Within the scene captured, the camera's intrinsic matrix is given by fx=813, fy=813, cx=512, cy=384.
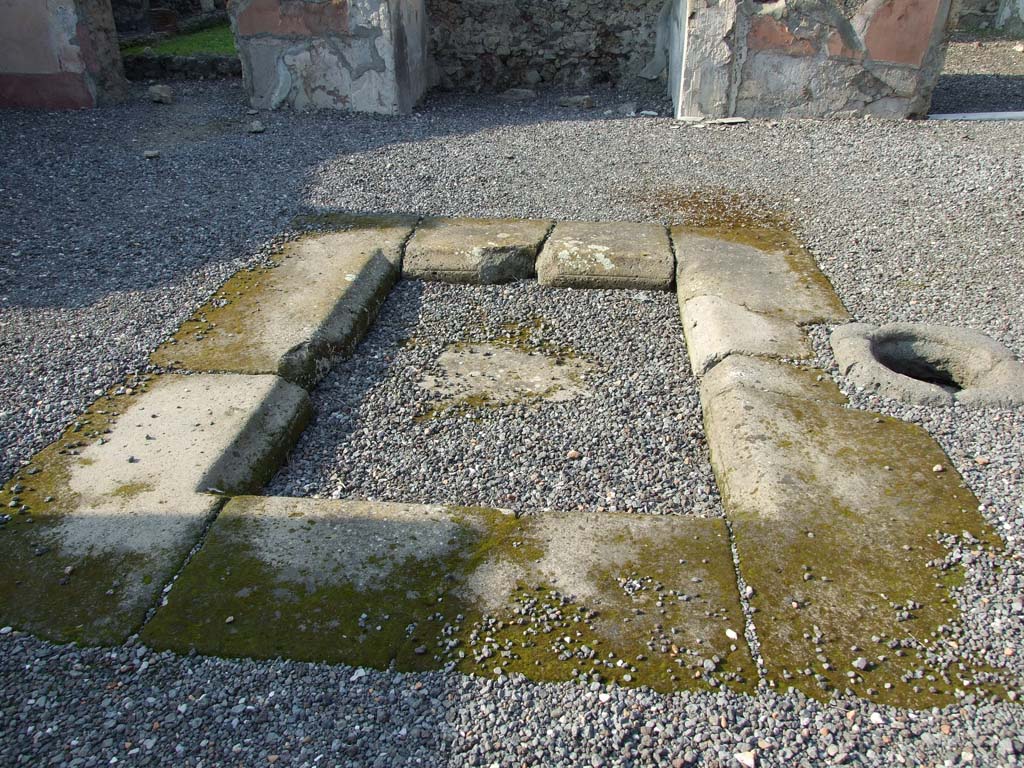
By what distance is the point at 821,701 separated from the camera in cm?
195

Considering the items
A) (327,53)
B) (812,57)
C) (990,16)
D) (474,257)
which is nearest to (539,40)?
(327,53)

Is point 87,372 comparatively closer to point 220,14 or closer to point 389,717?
point 389,717

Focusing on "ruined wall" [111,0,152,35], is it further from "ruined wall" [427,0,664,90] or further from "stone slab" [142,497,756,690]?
"stone slab" [142,497,756,690]

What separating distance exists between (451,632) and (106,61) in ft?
25.3

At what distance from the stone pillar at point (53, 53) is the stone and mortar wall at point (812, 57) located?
5.39m

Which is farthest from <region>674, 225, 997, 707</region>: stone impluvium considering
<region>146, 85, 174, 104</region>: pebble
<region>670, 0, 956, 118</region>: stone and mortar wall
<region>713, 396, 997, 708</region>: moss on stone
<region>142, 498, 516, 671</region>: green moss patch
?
<region>146, 85, 174, 104</region>: pebble

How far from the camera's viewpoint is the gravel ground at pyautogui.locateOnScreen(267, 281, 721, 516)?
9.95ft

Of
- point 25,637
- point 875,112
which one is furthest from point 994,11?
point 25,637

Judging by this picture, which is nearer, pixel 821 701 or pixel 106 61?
pixel 821 701

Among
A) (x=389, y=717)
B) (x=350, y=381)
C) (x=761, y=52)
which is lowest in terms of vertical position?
(x=350, y=381)

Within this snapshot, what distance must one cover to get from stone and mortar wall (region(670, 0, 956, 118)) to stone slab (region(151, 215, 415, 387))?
11.3 feet

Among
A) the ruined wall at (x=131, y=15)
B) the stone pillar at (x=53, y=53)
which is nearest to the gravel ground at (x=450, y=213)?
the stone pillar at (x=53, y=53)

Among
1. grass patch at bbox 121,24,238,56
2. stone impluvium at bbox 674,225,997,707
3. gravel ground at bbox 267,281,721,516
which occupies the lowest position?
gravel ground at bbox 267,281,721,516

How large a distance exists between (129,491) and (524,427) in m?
1.52
